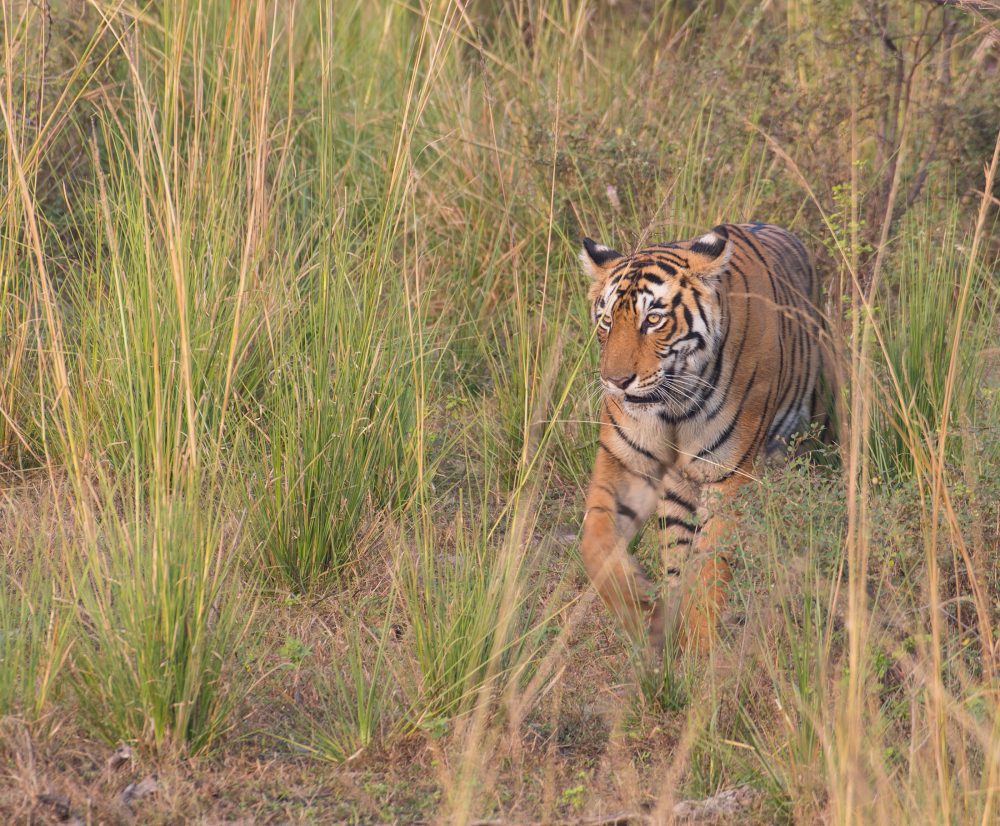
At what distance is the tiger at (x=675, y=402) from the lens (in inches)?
136

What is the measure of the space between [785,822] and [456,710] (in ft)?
2.49

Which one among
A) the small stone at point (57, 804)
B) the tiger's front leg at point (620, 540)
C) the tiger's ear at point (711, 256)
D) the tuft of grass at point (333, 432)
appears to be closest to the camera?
the small stone at point (57, 804)

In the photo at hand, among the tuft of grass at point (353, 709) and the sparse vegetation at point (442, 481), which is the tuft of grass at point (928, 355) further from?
the tuft of grass at point (353, 709)

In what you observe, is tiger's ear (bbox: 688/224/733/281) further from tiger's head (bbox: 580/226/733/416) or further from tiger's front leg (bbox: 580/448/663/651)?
tiger's front leg (bbox: 580/448/663/651)

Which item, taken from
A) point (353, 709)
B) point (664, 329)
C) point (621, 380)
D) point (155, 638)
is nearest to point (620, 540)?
point (621, 380)

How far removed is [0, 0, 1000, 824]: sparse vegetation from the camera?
2.59 m

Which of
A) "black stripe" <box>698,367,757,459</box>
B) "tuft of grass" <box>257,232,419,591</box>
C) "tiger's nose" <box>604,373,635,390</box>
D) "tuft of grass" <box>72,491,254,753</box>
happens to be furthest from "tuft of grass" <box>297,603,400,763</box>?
"black stripe" <box>698,367,757,459</box>

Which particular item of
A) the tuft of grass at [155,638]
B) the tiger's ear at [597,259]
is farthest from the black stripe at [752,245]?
the tuft of grass at [155,638]

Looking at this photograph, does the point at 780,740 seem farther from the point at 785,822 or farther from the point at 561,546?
the point at 561,546

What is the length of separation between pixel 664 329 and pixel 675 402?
0.20m

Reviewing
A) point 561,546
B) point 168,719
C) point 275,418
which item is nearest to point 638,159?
point 561,546

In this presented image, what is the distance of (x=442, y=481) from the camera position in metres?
4.20

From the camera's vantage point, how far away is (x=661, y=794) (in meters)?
2.64

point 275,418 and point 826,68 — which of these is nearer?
point 275,418
